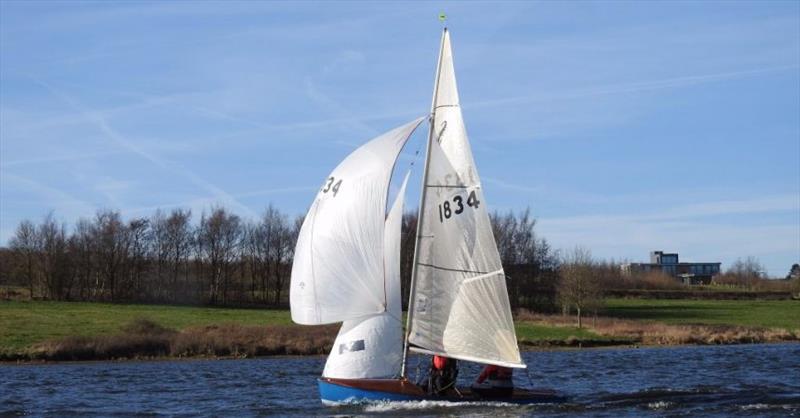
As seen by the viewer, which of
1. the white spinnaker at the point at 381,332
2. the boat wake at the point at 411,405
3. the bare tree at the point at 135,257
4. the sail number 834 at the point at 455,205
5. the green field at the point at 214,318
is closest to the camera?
the boat wake at the point at 411,405

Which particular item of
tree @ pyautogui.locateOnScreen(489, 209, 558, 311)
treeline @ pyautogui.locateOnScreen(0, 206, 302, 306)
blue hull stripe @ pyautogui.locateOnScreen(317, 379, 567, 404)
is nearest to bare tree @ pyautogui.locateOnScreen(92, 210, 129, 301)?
treeline @ pyautogui.locateOnScreen(0, 206, 302, 306)

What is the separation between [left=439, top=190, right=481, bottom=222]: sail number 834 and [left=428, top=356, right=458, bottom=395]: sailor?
165 inches

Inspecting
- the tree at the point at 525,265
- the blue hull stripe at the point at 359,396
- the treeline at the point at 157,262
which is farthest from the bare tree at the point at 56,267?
the blue hull stripe at the point at 359,396

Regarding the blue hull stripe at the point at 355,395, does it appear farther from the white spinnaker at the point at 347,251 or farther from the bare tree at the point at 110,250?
the bare tree at the point at 110,250

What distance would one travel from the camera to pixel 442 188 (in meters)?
31.9

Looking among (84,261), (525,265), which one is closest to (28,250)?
(84,261)

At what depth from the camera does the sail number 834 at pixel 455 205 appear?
31828mm

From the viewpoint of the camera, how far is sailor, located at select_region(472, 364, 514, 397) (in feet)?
105

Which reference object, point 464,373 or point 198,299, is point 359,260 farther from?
point 198,299

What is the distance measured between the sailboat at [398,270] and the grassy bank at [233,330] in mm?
30763

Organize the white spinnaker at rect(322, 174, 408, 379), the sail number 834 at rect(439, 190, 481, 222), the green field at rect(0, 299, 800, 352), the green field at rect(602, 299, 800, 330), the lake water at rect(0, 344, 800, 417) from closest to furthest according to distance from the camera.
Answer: the white spinnaker at rect(322, 174, 408, 379), the sail number 834 at rect(439, 190, 481, 222), the lake water at rect(0, 344, 800, 417), the green field at rect(0, 299, 800, 352), the green field at rect(602, 299, 800, 330)

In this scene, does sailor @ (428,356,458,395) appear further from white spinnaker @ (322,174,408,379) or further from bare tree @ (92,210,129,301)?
bare tree @ (92,210,129,301)

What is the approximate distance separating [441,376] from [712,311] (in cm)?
7897

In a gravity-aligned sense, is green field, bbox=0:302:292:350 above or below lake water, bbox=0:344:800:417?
above
